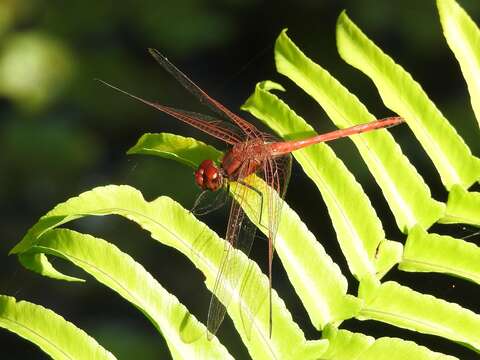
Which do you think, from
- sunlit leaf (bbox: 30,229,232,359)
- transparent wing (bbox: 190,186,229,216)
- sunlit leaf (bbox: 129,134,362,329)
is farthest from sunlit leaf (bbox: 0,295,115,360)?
transparent wing (bbox: 190,186,229,216)

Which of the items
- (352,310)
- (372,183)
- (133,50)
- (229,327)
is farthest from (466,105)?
(352,310)

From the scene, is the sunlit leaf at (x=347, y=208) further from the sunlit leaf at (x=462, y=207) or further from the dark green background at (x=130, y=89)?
the dark green background at (x=130, y=89)

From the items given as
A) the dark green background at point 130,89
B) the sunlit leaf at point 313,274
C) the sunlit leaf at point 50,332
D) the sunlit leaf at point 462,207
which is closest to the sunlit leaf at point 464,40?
the sunlit leaf at point 462,207

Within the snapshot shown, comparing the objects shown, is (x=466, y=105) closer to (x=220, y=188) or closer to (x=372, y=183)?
(x=372, y=183)

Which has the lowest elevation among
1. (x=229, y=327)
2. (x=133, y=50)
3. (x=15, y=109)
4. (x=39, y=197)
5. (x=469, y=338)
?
(x=469, y=338)

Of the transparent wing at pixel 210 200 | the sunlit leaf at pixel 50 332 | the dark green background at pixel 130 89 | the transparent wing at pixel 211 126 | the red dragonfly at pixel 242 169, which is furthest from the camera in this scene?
the dark green background at pixel 130 89

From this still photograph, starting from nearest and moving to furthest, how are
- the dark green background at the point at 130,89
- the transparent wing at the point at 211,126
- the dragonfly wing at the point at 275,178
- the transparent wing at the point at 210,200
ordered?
the dragonfly wing at the point at 275,178 → the transparent wing at the point at 210,200 → the transparent wing at the point at 211,126 → the dark green background at the point at 130,89
